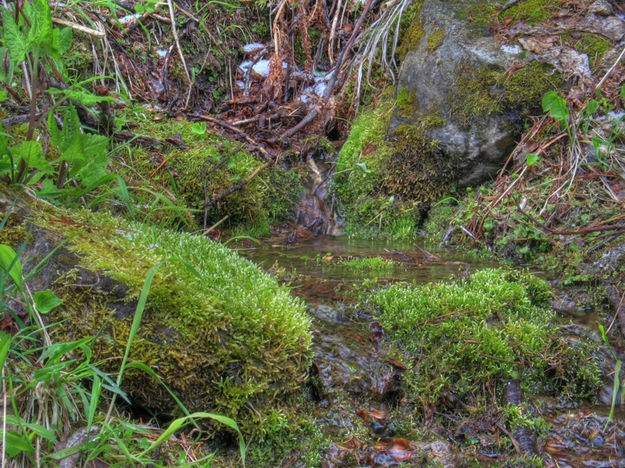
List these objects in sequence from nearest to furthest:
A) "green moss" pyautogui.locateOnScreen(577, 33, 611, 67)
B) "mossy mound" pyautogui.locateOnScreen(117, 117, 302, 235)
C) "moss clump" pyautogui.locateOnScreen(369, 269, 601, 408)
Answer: "moss clump" pyautogui.locateOnScreen(369, 269, 601, 408) < "mossy mound" pyautogui.locateOnScreen(117, 117, 302, 235) < "green moss" pyautogui.locateOnScreen(577, 33, 611, 67)

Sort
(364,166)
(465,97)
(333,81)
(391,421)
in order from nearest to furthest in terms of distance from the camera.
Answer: (391,421) → (465,97) → (364,166) → (333,81)

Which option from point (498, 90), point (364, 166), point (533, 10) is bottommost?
point (364, 166)

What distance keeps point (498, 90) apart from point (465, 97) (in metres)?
0.36

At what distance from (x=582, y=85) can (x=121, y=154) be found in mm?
4930

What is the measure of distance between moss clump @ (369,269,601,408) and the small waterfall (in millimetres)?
2625

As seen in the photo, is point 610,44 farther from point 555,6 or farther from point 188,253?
point 188,253

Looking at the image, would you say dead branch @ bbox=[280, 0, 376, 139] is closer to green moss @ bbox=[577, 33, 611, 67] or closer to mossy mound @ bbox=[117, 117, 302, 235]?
mossy mound @ bbox=[117, 117, 302, 235]

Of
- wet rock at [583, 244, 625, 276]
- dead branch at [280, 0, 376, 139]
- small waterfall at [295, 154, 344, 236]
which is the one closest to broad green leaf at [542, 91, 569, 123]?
wet rock at [583, 244, 625, 276]

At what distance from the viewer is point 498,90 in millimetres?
5449

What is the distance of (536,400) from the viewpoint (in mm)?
2783

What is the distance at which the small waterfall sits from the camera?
232 inches

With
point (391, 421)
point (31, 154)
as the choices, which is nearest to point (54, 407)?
point (31, 154)

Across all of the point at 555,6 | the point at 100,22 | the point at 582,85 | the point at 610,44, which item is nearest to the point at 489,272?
the point at 582,85

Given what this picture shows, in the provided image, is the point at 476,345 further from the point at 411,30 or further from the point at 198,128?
the point at 411,30
